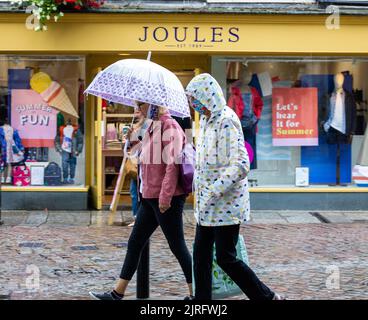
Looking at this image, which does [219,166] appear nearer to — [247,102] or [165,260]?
[165,260]

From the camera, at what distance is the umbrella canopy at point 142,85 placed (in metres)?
7.05

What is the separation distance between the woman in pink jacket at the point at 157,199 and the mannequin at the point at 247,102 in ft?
22.7

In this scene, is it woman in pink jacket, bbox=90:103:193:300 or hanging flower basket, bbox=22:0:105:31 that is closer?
woman in pink jacket, bbox=90:103:193:300

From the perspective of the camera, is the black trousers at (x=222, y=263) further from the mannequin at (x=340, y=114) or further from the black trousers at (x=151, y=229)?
the mannequin at (x=340, y=114)

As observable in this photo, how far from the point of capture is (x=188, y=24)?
13.2 m

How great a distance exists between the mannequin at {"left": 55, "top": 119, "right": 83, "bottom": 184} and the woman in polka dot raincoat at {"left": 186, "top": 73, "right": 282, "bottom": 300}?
7.63 metres

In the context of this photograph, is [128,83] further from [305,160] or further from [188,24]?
[305,160]

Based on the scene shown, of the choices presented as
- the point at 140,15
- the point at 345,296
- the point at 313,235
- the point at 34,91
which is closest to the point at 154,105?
the point at 345,296

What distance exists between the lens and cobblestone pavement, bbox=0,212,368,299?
816 centimetres

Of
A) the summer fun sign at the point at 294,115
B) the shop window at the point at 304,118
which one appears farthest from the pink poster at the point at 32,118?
the summer fun sign at the point at 294,115

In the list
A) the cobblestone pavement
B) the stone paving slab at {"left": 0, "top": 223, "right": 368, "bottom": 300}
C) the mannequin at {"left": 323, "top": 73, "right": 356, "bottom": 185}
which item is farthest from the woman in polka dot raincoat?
the mannequin at {"left": 323, "top": 73, "right": 356, "bottom": 185}

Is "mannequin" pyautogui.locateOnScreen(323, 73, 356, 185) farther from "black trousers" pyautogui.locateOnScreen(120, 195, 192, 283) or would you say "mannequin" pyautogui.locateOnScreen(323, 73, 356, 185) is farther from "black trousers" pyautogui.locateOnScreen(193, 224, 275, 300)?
"black trousers" pyautogui.locateOnScreen(193, 224, 275, 300)

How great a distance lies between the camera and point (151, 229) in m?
7.25

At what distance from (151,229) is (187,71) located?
7.49 meters
